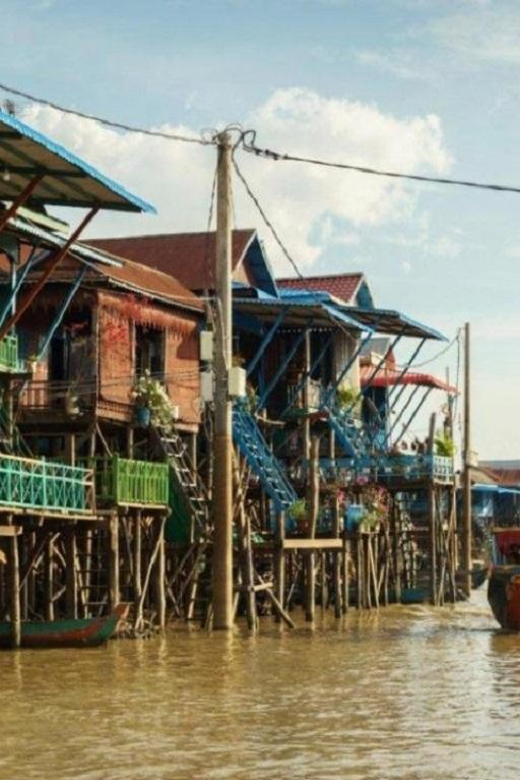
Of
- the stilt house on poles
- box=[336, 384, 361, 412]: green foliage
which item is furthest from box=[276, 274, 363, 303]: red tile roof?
box=[336, 384, 361, 412]: green foliage

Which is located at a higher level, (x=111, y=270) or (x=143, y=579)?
(x=111, y=270)

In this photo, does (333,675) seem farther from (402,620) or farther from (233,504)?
(402,620)

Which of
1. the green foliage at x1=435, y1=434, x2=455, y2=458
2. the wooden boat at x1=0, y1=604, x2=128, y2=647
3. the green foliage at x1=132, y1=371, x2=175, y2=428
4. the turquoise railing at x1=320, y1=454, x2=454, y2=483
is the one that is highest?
the green foliage at x1=132, y1=371, x2=175, y2=428

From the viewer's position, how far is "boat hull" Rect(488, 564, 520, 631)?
33.1m

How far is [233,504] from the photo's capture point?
32.6 metres

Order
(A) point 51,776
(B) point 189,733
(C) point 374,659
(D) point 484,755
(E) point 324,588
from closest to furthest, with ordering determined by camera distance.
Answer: (A) point 51,776 → (D) point 484,755 → (B) point 189,733 → (C) point 374,659 → (E) point 324,588

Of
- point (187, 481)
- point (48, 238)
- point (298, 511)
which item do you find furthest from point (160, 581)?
point (48, 238)

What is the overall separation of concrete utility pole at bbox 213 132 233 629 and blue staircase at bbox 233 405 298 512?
20.5 feet

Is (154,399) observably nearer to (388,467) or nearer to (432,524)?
(388,467)

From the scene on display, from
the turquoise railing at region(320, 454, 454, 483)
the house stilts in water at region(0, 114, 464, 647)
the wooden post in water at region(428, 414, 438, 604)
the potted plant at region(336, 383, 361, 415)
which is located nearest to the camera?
the house stilts in water at region(0, 114, 464, 647)

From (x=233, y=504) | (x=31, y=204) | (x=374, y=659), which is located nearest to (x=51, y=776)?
(x=374, y=659)

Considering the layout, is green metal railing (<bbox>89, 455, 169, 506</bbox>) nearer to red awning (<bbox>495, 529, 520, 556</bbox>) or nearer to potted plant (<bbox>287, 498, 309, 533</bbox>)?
potted plant (<bbox>287, 498, 309, 533</bbox>)

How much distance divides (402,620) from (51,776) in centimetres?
2355

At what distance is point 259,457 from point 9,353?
885cm
